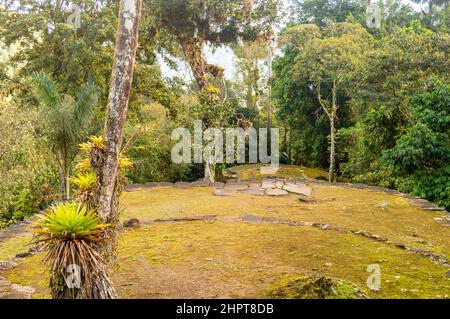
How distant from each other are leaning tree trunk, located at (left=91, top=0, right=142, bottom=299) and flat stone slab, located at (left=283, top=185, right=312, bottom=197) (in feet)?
22.6

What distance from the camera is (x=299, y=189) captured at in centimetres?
1089

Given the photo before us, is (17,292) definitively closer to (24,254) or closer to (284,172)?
(24,254)

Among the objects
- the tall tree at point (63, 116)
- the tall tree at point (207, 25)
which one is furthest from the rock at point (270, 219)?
the tall tree at point (207, 25)

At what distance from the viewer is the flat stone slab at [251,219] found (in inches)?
288

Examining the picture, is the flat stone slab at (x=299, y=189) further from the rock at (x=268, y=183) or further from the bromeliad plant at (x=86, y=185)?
the bromeliad plant at (x=86, y=185)

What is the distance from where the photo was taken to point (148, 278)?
15.0 ft

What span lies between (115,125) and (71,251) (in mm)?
1293

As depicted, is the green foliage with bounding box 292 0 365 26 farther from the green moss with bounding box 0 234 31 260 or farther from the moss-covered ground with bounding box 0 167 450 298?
the green moss with bounding box 0 234 31 260

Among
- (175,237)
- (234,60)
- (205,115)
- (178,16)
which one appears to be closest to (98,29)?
(178,16)

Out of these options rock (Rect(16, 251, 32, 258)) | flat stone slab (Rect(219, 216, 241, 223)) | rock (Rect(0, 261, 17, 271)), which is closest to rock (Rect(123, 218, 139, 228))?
flat stone slab (Rect(219, 216, 241, 223))

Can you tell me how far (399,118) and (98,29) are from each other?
32.0 feet

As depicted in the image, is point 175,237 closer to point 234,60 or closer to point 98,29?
point 98,29

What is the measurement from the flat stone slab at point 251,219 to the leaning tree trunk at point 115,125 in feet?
11.6

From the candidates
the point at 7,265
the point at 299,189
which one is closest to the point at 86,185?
the point at 7,265
